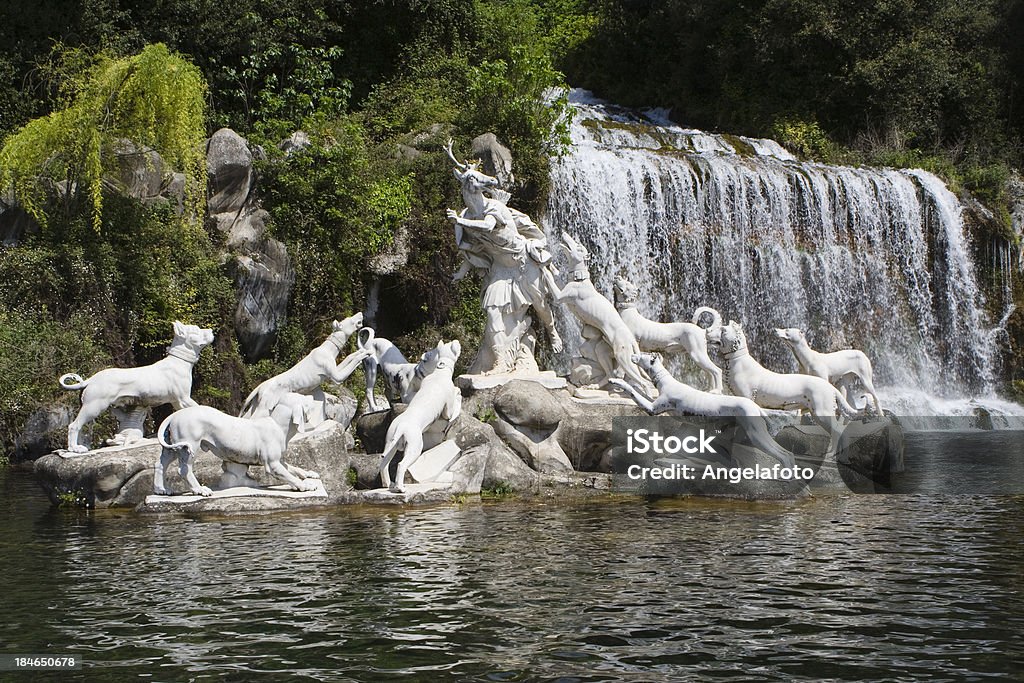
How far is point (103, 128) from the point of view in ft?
62.4

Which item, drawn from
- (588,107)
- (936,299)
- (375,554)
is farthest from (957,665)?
(588,107)

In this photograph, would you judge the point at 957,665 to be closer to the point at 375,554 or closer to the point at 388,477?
the point at 375,554

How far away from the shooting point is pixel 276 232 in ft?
74.6

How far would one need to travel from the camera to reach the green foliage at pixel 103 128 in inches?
738

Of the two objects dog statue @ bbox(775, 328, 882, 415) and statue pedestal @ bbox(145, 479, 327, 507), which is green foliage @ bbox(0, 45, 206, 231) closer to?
statue pedestal @ bbox(145, 479, 327, 507)

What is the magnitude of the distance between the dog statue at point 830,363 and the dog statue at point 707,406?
2.02m

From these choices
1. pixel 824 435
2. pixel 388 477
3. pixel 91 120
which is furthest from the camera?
pixel 91 120

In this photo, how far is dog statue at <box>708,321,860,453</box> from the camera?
13656 millimetres

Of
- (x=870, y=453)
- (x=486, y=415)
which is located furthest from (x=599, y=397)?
(x=870, y=453)

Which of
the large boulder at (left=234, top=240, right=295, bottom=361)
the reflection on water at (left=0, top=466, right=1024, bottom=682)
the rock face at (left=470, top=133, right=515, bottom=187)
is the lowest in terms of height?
the reflection on water at (left=0, top=466, right=1024, bottom=682)

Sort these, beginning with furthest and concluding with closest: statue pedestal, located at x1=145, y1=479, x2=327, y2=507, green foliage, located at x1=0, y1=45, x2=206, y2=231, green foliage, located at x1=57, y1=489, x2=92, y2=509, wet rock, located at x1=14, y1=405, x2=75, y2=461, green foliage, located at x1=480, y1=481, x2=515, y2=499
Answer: green foliage, located at x1=0, y1=45, x2=206, y2=231 < wet rock, located at x1=14, y1=405, x2=75, y2=461 < green foliage, located at x1=480, y1=481, x2=515, y2=499 < green foliage, located at x1=57, y1=489, x2=92, y2=509 < statue pedestal, located at x1=145, y1=479, x2=327, y2=507

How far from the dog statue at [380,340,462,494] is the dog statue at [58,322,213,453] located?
253 centimetres

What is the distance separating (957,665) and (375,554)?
490 centimetres

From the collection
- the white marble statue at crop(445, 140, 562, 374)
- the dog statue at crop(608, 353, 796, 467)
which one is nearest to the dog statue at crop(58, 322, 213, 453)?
the white marble statue at crop(445, 140, 562, 374)
